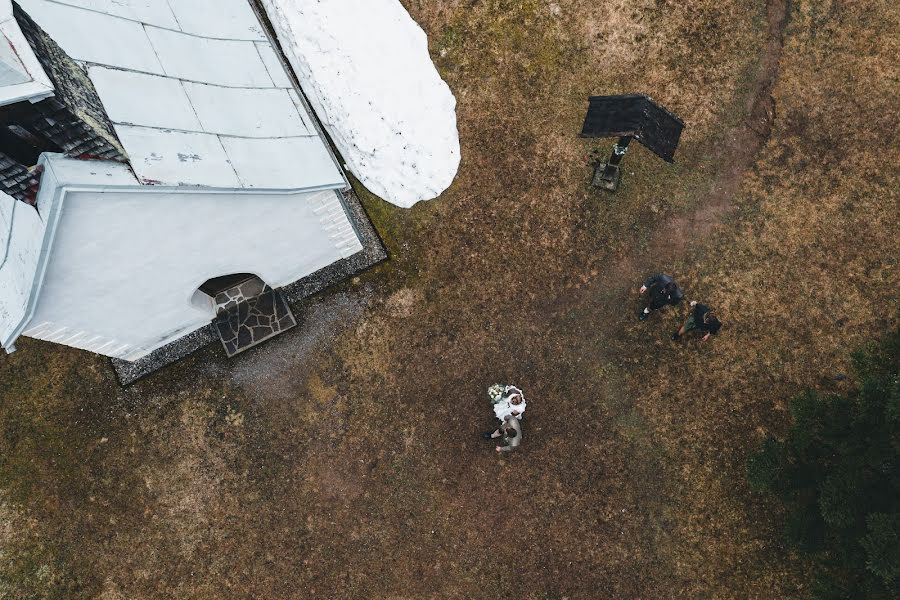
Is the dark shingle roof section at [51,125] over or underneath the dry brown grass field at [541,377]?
over

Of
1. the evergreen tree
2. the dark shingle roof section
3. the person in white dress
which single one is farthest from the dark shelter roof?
the dark shingle roof section

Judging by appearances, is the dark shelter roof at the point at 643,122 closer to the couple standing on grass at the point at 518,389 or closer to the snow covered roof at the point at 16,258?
the couple standing on grass at the point at 518,389

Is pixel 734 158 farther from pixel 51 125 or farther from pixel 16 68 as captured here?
pixel 16 68

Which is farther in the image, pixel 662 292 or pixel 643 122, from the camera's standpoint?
pixel 662 292

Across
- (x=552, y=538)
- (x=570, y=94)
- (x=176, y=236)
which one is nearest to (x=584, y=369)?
(x=552, y=538)

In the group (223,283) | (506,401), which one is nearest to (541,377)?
(506,401)

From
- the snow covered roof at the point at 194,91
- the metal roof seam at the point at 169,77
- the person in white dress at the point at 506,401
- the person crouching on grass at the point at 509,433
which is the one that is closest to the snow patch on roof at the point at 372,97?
the snow covered roof at the point at 194,91

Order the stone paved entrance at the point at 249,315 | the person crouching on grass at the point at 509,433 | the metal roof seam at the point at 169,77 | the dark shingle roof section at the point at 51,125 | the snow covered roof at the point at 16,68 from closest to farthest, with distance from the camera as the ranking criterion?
the snow covered roof at the point at 16,68 → the dark shingle roof section at the point at 51,125 → the metal roof seam at the point at 169,77 → the person crouching on grass at the point at 509,433 → the stone paved entrance at the point at 249,315
